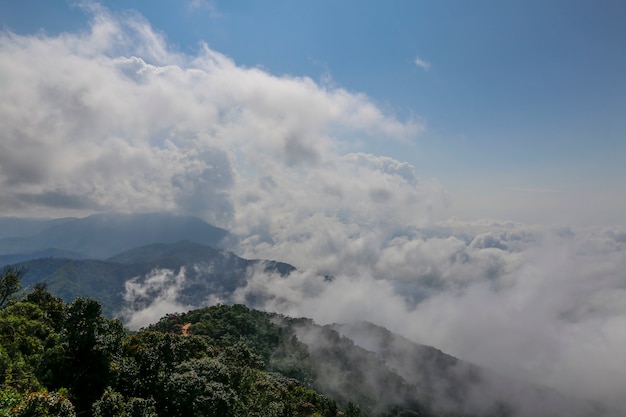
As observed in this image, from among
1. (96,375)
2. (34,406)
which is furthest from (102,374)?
(34,406)

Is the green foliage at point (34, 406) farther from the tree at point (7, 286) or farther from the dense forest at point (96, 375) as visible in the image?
the tree at point (7, 286)

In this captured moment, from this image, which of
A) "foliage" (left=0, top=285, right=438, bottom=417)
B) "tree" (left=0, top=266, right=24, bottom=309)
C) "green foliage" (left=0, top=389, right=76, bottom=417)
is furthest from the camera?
"tree" (left=0, top=266, right=24, bottom=309)

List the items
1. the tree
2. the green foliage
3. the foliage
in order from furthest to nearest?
the tree
the foliage
the green foliage

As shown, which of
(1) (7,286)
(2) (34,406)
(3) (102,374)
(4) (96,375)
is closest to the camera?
(2) (34,406)

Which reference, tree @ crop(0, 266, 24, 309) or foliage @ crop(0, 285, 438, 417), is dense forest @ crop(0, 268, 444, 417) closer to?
foliage @ crop(0, 285, 438, 417)

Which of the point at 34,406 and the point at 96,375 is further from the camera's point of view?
the point at 96,375

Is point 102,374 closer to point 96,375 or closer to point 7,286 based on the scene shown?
point 96,375

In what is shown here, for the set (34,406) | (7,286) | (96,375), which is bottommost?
(96,375)

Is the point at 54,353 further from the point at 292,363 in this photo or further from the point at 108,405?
the point at 292,363

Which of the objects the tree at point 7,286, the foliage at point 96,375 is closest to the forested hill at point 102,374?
the foliage at point 96,375

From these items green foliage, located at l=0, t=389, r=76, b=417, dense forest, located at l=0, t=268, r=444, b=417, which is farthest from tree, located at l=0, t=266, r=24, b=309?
green foliage, located at l=0, t=389, r=76, b=417

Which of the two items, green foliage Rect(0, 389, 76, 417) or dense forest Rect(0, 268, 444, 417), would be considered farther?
dense forest Rect(0, 268, 444, 417)

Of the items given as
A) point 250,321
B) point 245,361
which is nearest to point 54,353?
point 245,361
